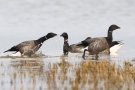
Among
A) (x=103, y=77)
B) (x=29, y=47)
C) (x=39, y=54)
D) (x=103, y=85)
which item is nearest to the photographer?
(x=103, y=85)

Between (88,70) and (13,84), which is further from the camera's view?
(88,70)

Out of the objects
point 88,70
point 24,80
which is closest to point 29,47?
point 88,70

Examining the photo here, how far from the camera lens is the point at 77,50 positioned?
38688mm

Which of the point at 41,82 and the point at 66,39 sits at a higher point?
the point at 66,39

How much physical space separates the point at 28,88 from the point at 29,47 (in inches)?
641

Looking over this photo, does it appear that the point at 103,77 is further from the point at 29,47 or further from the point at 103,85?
the point at 29,47

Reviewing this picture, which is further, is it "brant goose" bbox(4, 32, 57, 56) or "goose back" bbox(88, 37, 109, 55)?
"brant goose" bbox(4, 32, 57, 56)

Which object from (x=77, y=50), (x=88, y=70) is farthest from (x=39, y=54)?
(x=88, y=70)

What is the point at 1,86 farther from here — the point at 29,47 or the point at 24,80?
the point at 29,47

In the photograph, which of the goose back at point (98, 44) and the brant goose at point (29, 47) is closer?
the goose back at point (98, 44)

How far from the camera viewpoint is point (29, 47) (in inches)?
1022

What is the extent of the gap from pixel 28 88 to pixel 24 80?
1698mm

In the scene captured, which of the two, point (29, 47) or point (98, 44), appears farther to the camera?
point (29, 47)

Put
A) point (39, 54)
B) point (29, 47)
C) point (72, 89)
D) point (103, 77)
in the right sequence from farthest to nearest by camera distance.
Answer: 1. point (39, 54)
2. point (29, 47)
3. point (103, 77)
4. point (72, 89)
